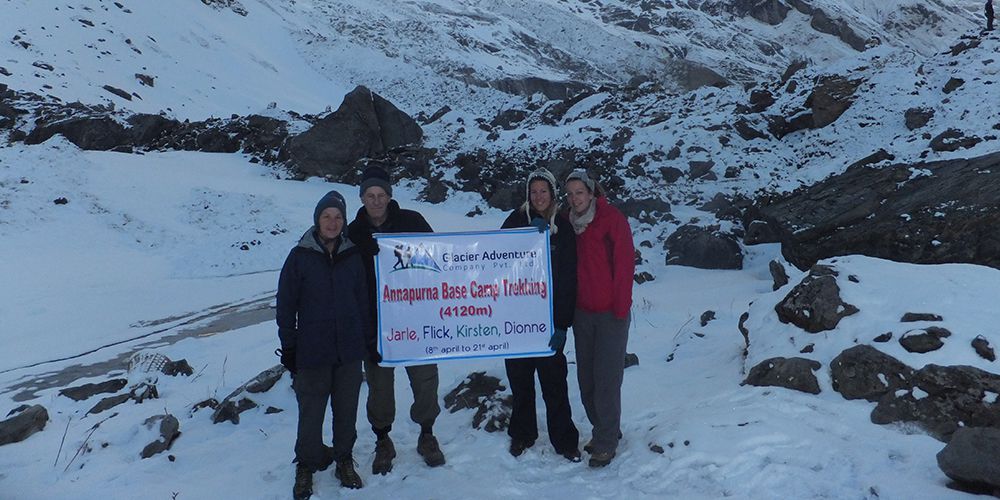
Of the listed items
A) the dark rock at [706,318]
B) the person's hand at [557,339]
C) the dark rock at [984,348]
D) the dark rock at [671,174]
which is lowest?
the dark rock at [706,318]

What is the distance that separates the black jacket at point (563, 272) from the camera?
420 centimetres

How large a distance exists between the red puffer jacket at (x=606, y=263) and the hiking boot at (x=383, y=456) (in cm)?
186

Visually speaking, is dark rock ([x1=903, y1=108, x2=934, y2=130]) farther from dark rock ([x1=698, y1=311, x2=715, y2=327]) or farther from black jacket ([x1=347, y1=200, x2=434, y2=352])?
black jacket ([x1=347, y1=200, x2=434, y2=352])

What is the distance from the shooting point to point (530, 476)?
4250 mm

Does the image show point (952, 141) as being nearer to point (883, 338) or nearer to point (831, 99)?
point (831, 99)

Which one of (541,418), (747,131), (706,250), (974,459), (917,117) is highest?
(747,131)

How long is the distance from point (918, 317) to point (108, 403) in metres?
7.52

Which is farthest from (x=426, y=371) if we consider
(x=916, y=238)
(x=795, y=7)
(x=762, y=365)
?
(x=795, y=7)

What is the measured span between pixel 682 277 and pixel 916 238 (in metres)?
4.23

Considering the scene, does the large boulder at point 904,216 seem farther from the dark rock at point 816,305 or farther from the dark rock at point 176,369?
the dark rock at point 176,369

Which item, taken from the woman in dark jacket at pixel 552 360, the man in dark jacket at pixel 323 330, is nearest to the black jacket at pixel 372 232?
the man in dark jacket at pixel 323 330

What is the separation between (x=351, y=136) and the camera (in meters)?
22.7

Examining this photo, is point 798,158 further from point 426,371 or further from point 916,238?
point 426,371

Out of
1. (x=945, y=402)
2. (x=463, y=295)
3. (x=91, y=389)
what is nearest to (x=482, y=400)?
(x=463, y=295)
